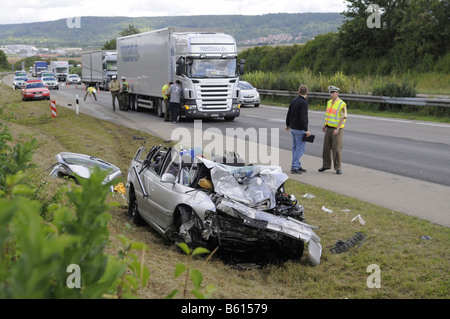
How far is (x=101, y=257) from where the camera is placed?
2.29 m

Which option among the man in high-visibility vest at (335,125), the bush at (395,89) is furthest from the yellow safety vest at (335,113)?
the bush at (395,89)

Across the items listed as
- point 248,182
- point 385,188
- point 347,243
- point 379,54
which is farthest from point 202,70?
point 379,54

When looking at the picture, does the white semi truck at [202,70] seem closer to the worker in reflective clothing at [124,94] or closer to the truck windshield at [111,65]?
A: the worker in reflective clothing at [124,94]

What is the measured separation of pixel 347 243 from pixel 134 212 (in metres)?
3.89

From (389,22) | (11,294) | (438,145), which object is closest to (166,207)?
(11,294)

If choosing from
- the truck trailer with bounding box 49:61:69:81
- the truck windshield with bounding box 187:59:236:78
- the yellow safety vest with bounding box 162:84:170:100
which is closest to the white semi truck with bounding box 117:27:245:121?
the truck windshield with bounding box 187:59:236:78

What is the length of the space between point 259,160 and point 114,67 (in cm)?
4146

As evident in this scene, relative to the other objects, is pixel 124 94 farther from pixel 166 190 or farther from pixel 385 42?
pixel 385 42

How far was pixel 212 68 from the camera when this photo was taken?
25016mm

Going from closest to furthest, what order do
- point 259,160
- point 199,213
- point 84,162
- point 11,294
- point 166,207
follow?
point 11,294 < point 199,213 < point 166,207 < point 84,162 < point 259,160

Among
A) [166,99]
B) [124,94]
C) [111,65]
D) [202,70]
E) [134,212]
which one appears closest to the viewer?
[134,212]

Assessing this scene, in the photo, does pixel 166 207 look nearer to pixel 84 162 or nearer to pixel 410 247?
pixel 410 247
